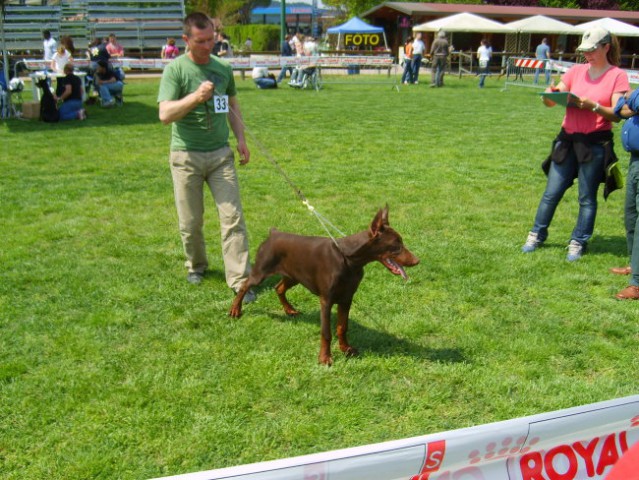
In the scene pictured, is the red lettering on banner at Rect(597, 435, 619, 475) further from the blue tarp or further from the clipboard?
the blue tarp

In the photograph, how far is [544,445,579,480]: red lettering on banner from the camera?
8.49 feet

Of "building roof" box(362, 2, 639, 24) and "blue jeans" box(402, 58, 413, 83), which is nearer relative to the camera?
"blue jeans" box(402, 58, 413, 83)

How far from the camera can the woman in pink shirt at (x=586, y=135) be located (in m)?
5.19

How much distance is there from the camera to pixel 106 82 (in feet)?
52.6

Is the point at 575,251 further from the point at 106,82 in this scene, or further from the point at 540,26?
the point at 540,26

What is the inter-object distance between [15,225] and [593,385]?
5922 mm

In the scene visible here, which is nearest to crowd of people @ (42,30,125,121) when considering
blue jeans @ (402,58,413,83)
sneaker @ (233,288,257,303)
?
sneaker @ (233,288,257,303)

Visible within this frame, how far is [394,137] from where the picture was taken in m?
12.2

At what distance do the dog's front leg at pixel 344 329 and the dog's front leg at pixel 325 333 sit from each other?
116mm

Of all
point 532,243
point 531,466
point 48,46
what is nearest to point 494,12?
point 48,46

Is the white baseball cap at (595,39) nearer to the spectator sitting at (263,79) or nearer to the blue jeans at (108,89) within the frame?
the blue jeans at (108,89)

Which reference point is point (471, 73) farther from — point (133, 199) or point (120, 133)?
point (133, 199)

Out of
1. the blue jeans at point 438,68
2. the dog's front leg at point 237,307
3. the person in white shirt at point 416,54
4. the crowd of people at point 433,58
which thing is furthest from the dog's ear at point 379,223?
the person in white shirt at point 416,54

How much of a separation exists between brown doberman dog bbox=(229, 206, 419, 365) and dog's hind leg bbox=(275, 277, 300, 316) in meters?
0.06
